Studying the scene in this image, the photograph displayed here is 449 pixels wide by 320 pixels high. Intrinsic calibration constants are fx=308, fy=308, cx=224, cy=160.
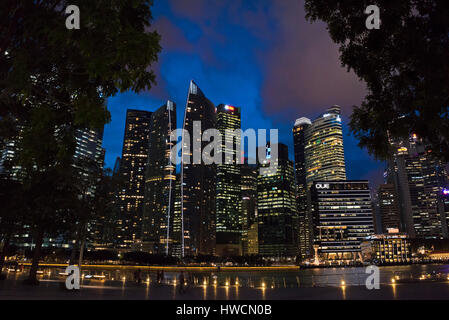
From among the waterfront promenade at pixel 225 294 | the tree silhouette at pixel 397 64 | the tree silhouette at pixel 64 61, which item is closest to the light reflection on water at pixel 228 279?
the waterfront promenade at pixel 225 294

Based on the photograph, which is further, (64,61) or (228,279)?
(228,279)

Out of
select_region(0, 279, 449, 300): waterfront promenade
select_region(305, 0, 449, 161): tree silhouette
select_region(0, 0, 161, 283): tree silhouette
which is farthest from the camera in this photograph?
select_region(0, 279, 449, 300): waterfront promenade

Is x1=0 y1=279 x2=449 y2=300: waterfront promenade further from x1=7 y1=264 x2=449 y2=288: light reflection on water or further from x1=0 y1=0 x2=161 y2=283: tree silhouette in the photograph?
x1=0 y1=0 x2=161 y2=283: tree silhouette

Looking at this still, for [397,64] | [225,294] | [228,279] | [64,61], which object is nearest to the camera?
[64,61]

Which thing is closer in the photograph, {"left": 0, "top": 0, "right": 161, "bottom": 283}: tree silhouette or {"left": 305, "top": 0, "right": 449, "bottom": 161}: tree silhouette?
{"left": 0, "top": 0, "right": 161, "bottom": 283}: tree silhouette

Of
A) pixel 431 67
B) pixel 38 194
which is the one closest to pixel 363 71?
pixel 431 67

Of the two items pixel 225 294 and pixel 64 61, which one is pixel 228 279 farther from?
pixel 64 61

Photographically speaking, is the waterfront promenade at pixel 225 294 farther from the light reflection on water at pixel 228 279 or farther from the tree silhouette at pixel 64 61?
the tree silhouette at pixel 64 61

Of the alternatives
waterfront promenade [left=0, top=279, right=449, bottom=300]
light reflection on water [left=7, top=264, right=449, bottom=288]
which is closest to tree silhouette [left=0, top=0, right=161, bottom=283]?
waterfront promenade [left=0, top=279, right=449, bottom=300]

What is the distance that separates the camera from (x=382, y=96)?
11641 mm

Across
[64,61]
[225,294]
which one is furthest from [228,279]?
[64,61]

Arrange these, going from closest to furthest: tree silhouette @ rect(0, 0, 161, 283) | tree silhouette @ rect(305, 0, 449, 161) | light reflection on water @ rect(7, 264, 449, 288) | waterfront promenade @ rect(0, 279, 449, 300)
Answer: tree silhouette @ rect(0, 0, 161, 283) → tree silhouette @ rect(305, 0, 449, 161) → waterfront promenade @ rect(0, 279, 449, 300) → light reflection on water @ rect(7, 264, 449, 288)

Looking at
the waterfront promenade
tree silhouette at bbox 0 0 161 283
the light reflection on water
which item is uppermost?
tree silhouette at bbox 0 0 161 283
